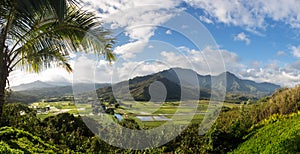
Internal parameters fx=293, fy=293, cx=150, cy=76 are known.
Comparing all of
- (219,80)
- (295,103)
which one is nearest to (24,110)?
(219,80)

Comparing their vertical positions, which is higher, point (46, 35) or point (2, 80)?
point (46, 35)

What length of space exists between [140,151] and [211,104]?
309 centimetres

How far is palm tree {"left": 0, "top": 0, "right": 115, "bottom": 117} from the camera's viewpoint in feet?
17.2

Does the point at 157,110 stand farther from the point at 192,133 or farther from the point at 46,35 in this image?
the point at 46,35

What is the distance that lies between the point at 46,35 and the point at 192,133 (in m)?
4.89

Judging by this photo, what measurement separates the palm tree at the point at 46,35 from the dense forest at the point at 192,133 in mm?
1724

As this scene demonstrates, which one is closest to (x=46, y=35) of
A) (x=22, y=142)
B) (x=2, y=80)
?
(x=2, y=80)

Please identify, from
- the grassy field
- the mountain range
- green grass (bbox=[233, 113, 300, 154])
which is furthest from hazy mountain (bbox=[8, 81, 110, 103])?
green grass (bbox=[233, 113, 300, 154])

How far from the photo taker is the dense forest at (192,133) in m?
6.48

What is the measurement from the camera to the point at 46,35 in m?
6.78

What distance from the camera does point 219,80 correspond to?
859 cm

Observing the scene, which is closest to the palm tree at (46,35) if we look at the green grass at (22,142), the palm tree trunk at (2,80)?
the palm tree trunk at (2,80)

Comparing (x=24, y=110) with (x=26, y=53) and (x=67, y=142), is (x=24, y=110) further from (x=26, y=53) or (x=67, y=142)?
(x=26, y=53)

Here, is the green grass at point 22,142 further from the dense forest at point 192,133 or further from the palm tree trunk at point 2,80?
the palm tree trunk at point 2,80
